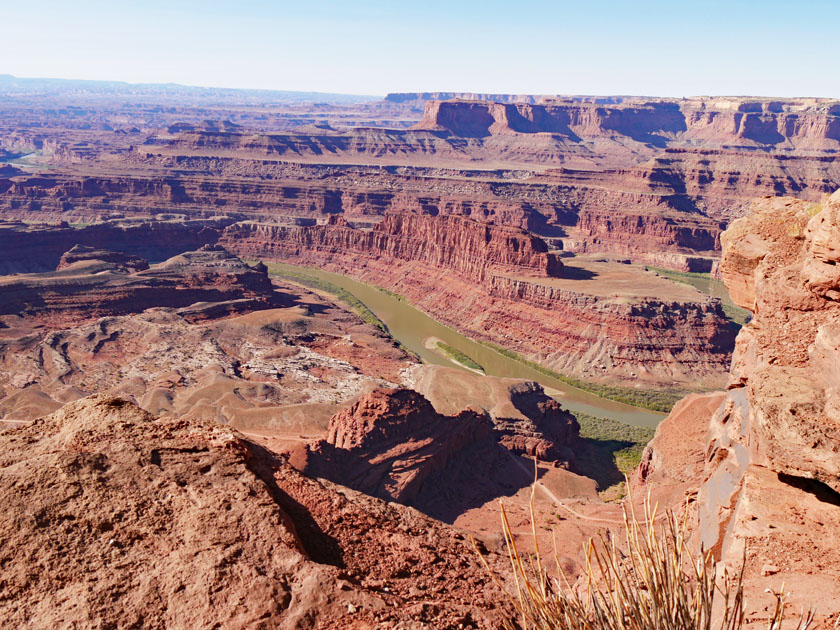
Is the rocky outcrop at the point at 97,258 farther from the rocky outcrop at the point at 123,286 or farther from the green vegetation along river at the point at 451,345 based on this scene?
the green vegetation along river at the point at 451,345

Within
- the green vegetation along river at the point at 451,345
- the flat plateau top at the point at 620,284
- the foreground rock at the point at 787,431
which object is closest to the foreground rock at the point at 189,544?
the foreground rock at the point at 787,431

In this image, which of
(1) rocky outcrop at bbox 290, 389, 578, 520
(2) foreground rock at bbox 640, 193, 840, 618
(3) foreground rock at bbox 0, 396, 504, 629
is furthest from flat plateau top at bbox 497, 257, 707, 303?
(3) foreground rock at bbox 0, 396, 504, 629

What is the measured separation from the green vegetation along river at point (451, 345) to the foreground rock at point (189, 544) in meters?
47.9

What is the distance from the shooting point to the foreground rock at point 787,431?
13836 mm

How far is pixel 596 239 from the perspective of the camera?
129750 millimetres

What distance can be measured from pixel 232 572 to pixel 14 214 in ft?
482

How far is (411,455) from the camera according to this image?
3556 centimetres

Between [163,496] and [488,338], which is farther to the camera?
[488,338]

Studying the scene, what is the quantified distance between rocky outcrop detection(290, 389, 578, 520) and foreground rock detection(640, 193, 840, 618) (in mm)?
15669

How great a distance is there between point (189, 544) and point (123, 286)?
75.6 m

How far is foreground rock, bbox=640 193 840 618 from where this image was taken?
45.4 feet

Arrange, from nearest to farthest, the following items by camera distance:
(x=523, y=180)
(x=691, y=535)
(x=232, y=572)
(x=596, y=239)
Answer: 1. (x=232, y=572)
2. (x=691, y=535)
3. (x=596, y=239)
4. (x=523, y=180)

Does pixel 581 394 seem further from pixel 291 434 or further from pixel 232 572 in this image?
pixel 232 572

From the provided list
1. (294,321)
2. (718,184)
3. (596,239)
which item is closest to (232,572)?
(294,321)
